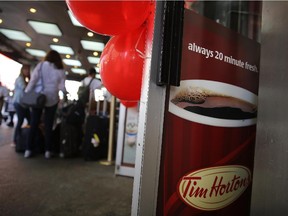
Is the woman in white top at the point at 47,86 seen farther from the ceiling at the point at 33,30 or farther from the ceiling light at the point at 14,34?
the ceiling light at the point at 14,34

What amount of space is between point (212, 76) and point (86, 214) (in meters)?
1.11

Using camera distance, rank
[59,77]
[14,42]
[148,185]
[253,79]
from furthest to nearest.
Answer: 1. [59,77]
2. [14,42]
3. [253,79]
4. [148,185]

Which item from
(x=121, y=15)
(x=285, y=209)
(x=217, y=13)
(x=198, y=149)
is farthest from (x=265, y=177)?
(x=217, y=13)

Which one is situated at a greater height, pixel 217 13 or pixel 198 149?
pixel 217 13

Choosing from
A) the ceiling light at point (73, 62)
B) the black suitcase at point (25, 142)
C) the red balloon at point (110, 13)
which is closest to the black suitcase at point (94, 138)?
the black suitcase at point (25, 142)

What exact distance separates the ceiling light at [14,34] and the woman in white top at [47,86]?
2.22 feet

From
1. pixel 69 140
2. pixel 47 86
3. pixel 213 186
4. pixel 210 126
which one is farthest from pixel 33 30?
pixel 213 186

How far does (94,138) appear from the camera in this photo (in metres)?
3.23

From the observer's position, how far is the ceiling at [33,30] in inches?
74.8

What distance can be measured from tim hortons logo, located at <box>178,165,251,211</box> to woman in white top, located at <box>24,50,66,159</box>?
2339 millimetres

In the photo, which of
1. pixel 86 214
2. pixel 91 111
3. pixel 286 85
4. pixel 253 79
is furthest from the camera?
pixel 91 111

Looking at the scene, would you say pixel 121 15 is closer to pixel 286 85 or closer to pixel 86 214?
pixel 286 85

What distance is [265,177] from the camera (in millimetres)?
1136

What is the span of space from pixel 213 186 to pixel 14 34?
1.86 metres
